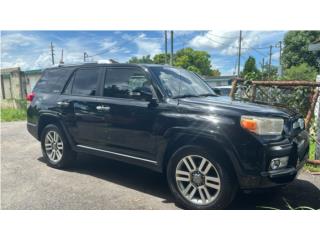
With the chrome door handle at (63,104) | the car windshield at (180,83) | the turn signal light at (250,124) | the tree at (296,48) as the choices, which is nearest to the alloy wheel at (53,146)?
the chrome door handle at (63,104)

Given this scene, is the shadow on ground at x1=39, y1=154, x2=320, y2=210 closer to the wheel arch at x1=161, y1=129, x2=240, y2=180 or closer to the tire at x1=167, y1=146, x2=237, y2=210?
the tire at x1=167, y1=146, x2=237, y2=210

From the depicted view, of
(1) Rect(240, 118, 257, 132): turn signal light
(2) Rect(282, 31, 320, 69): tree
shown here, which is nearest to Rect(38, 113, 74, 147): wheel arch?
(1) Rect(240, 118, 257, 132): turn signal light

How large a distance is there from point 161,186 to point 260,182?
1.70 m

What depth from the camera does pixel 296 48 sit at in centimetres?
3231

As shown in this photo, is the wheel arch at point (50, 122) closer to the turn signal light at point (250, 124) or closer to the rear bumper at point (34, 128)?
the rear bumper at point (34, 128)

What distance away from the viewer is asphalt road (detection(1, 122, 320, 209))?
3760mm

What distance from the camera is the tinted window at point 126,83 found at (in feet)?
13.1

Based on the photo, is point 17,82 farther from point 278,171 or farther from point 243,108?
point 278,171

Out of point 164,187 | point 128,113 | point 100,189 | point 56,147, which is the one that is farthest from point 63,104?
point 164,187

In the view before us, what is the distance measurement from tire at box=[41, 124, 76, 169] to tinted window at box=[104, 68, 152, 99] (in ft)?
4.48

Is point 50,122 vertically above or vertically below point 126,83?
below

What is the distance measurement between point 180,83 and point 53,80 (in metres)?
2.56

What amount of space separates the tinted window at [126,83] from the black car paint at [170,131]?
85 millimetres

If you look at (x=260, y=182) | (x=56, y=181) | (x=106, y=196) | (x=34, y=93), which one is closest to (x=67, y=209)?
(x=106, y=196)
